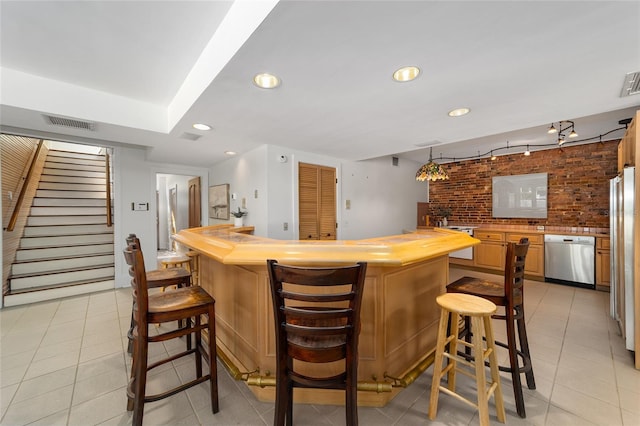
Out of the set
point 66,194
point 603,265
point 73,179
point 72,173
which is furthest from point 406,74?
point 72,173

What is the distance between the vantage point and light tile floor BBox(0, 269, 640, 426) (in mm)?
1622

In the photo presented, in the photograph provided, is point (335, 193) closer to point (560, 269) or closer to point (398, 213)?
point (398, 213)

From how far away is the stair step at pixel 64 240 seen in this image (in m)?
4.16

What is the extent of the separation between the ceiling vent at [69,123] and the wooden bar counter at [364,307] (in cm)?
210

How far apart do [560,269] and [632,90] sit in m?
3.41

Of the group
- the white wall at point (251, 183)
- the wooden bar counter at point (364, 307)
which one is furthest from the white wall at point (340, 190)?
the wooden bar counter at point (364, 307)

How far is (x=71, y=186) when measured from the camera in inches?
215

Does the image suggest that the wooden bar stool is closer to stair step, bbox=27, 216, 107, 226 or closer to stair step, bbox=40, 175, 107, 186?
stair step, bbox=27, 216, 107, 226

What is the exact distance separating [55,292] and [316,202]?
163 inches

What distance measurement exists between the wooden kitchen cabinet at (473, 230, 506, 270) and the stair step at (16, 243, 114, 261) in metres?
7.15

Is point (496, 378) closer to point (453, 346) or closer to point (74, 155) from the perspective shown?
point (453, 346)

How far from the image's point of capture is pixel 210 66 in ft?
6.19

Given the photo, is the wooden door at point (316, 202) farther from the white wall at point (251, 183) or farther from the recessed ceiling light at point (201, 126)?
the recessed ceiling light at point (201, 126)

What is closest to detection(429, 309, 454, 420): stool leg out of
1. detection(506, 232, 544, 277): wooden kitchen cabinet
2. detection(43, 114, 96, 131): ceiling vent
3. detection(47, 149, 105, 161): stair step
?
detection(43, 114, 96, 131): ceiling vent
